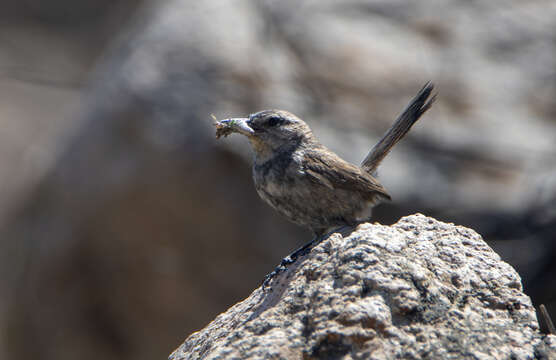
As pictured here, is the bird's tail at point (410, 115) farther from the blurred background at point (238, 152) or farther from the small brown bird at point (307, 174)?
the blurred background at point (238, 152)

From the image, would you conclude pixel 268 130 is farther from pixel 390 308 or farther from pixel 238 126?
pixel 390 308

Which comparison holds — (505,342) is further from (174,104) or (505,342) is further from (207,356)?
(174,104)

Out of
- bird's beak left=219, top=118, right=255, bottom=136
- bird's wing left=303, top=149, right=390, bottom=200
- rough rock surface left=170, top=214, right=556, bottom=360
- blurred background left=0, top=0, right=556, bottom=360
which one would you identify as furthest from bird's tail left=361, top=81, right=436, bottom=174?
blurred background left=0, top=0, right=556, bottom=360

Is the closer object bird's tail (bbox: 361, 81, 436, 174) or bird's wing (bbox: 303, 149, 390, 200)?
bird's wing (bbox: 303, 149, 390, 200)

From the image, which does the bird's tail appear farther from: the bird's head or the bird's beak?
the bird's beak

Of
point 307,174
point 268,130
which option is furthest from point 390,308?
point 268,130

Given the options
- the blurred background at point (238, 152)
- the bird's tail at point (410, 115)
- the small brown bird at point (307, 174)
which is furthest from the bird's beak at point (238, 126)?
the blurred background at point (238, 152)

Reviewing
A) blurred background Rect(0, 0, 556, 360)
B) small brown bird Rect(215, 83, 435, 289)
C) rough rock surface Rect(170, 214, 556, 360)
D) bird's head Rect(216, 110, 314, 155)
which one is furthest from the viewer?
blurred background Rect(0, 0, 556, 360)

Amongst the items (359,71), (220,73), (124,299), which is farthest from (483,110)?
(124,299)
